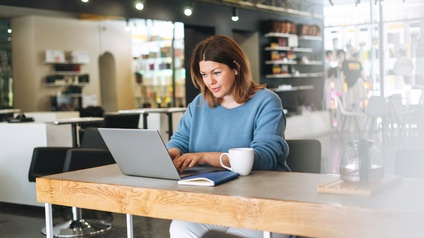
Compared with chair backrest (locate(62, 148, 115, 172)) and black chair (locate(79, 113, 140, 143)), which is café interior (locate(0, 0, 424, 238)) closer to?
black chair (locate(79, 113, 140, 143))

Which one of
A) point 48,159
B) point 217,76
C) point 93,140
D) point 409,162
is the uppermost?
point 217,76

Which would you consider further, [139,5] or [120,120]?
[139,5]

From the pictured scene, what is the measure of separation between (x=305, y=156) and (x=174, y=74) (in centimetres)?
1077

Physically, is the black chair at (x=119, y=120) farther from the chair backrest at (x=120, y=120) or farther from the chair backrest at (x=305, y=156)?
the chair backrest at (x=305, y=156)

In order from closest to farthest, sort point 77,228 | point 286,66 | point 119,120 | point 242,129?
1. point 242,129
2. point 77,228
3. point 119,120
4. point 286,66

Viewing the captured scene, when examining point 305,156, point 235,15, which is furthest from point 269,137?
point 235,15

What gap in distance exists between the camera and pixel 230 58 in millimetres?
2705

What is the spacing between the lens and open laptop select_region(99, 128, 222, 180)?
2.13 meters

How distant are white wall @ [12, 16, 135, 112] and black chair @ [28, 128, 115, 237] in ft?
25.9

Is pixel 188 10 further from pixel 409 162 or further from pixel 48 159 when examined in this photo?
pixel 409 162

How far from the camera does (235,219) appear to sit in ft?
6.02

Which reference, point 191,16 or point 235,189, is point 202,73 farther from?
point 191,16

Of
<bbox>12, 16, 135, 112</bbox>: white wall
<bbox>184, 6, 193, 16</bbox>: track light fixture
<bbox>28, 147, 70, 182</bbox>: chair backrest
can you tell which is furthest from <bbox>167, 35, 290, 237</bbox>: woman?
<bbox>12, 16, 135, 112</bbox>: white wall

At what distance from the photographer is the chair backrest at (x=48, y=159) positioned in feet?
17.6
